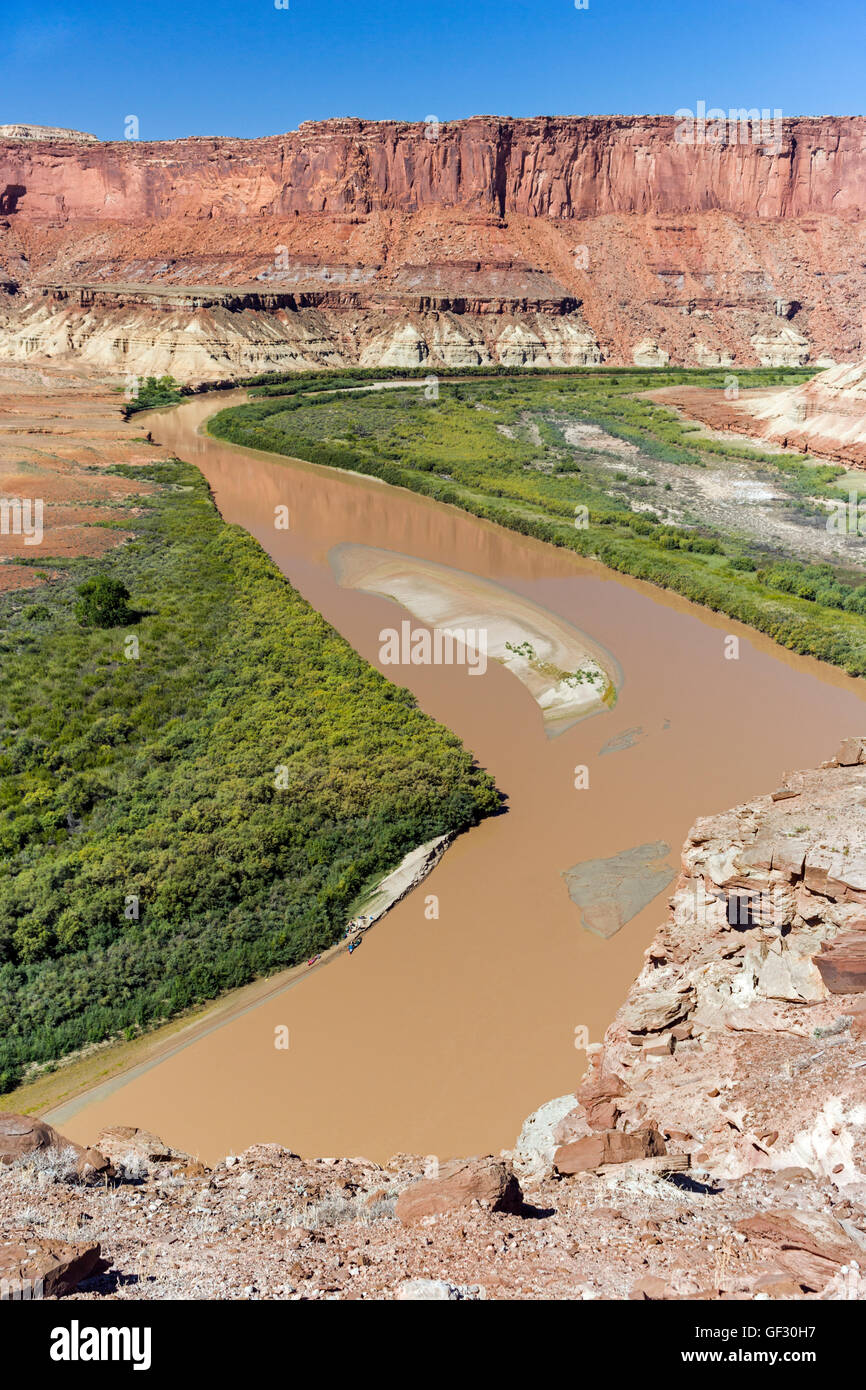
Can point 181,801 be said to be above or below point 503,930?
above

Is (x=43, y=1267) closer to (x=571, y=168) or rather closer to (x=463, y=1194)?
(x=463, y=1194)

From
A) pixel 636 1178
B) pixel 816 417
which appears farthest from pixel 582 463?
pixel 636 1178

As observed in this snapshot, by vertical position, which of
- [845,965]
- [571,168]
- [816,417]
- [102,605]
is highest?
[571,168]

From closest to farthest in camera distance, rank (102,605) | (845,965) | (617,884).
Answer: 1. (845,965)
2. (617,884)
3. (102,605)

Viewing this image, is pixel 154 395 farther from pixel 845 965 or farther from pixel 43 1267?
pixel 43 1267

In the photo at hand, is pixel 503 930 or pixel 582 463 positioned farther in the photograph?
pixel 582 463

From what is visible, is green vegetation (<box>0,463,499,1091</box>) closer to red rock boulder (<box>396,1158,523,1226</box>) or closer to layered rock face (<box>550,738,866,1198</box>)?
layered rock face (<box>550,738,866,1198</box>)

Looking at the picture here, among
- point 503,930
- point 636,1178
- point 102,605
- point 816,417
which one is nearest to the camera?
point 636,1178
